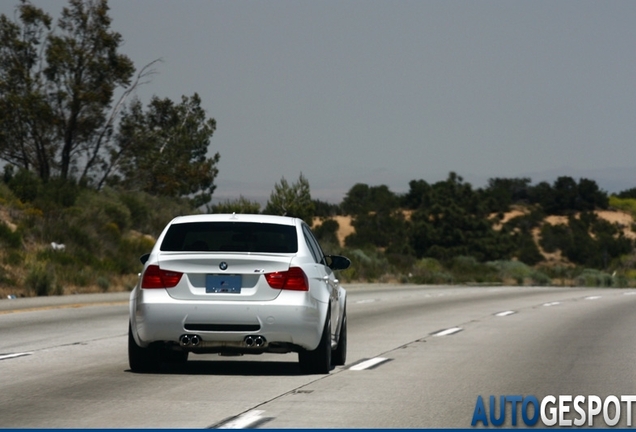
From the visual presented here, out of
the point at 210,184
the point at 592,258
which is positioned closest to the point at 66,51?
the point at 210,184

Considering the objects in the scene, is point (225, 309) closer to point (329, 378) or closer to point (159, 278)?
point (159, 278)

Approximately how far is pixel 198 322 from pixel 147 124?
4654cm

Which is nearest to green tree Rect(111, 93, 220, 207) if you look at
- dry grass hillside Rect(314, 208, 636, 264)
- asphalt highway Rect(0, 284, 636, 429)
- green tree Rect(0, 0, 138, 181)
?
green tree Rect(0, 0, 138, 181)

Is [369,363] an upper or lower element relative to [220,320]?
lower

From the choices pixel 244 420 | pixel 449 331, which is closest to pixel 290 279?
pixel 244 420

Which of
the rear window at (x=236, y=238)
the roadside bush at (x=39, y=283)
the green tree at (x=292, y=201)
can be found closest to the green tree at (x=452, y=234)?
the green tree at (x=292, y=201)

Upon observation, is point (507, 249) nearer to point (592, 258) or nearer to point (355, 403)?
point (592, 258)

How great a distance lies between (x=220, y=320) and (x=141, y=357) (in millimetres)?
1203

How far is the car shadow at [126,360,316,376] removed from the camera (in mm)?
13484

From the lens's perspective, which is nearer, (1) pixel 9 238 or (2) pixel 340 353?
(2) pixel 340 353

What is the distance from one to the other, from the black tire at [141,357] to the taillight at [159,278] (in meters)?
0.60

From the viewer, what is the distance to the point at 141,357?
1319cm

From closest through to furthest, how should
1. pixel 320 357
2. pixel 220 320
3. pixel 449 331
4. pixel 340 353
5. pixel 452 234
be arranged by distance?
pixel 220 320 < pixel 320 357 < pixel 340 353 < pixel 449 331 < pixel 452 234

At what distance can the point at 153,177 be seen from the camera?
57344 mm
